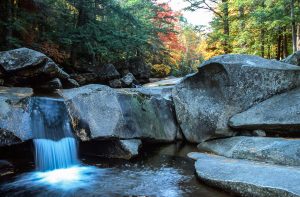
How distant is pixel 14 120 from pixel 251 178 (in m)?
5.63

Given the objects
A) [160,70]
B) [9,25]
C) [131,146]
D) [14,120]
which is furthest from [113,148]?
[160,70]

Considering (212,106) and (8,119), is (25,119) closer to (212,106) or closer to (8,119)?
(8,119)

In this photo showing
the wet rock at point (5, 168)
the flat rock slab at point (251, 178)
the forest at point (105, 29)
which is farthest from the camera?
the forest at point (105, 29)

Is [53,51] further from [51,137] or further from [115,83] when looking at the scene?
[51,137]

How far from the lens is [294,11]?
13.2 meters

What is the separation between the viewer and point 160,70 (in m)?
28.0

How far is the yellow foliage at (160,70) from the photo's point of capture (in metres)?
27.8

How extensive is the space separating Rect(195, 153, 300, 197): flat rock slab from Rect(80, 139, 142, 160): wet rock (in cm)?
232

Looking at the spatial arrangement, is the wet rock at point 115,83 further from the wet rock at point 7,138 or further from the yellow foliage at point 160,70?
the wet rock at point 7,138

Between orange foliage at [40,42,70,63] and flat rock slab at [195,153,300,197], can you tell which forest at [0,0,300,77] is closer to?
orange foliage at [40,42,70,63]

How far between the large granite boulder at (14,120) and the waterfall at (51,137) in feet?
1.09

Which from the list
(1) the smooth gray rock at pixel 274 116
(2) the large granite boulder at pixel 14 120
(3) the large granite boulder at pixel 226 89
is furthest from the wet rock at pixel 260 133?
(2) the large granite boulder at pixel 14 120

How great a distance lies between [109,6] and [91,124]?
36.3 feet

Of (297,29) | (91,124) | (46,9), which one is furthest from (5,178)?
(297,29)
